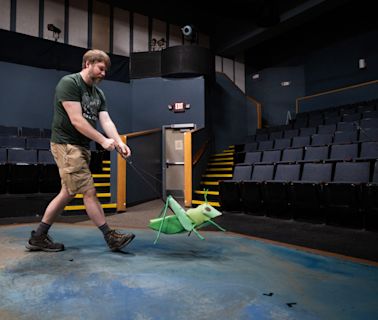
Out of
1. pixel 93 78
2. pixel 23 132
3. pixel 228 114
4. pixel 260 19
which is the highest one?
pixel 260 19

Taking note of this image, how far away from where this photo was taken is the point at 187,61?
5.68 m

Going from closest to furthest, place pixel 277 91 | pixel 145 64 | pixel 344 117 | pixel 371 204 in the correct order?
pixel 371 204 < pixel 344 117 < pixel 145 64 < pixel 277 91

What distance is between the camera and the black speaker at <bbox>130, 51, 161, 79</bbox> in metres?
6.04

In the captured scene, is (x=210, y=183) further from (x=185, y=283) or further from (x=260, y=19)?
(x=260, y=19)

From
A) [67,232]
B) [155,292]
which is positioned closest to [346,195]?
[155,292]

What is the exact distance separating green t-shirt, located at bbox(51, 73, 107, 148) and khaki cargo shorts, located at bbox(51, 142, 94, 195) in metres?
0.04

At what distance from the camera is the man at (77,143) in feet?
5.02

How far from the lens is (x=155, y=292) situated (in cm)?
106

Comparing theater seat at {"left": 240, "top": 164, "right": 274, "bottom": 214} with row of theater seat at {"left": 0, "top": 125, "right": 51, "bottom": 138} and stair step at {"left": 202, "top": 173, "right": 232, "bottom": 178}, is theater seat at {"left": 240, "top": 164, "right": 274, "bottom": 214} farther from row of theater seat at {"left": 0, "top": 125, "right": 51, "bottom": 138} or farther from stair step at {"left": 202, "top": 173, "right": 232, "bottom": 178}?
→ row of theater seat at {"left": 0, "top": 125, "right": 51, "bottom": 138}

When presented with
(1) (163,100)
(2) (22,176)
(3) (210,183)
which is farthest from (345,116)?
(2) (22,176)

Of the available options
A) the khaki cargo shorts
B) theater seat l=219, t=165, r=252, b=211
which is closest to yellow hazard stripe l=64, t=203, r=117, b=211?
theater seat l=219, t=165, r=252, b=211

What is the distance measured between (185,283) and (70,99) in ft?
3.24

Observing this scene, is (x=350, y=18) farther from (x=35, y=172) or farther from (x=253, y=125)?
(x=35, y=172)

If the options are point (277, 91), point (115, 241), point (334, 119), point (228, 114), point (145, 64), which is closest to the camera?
point (115, 241)
